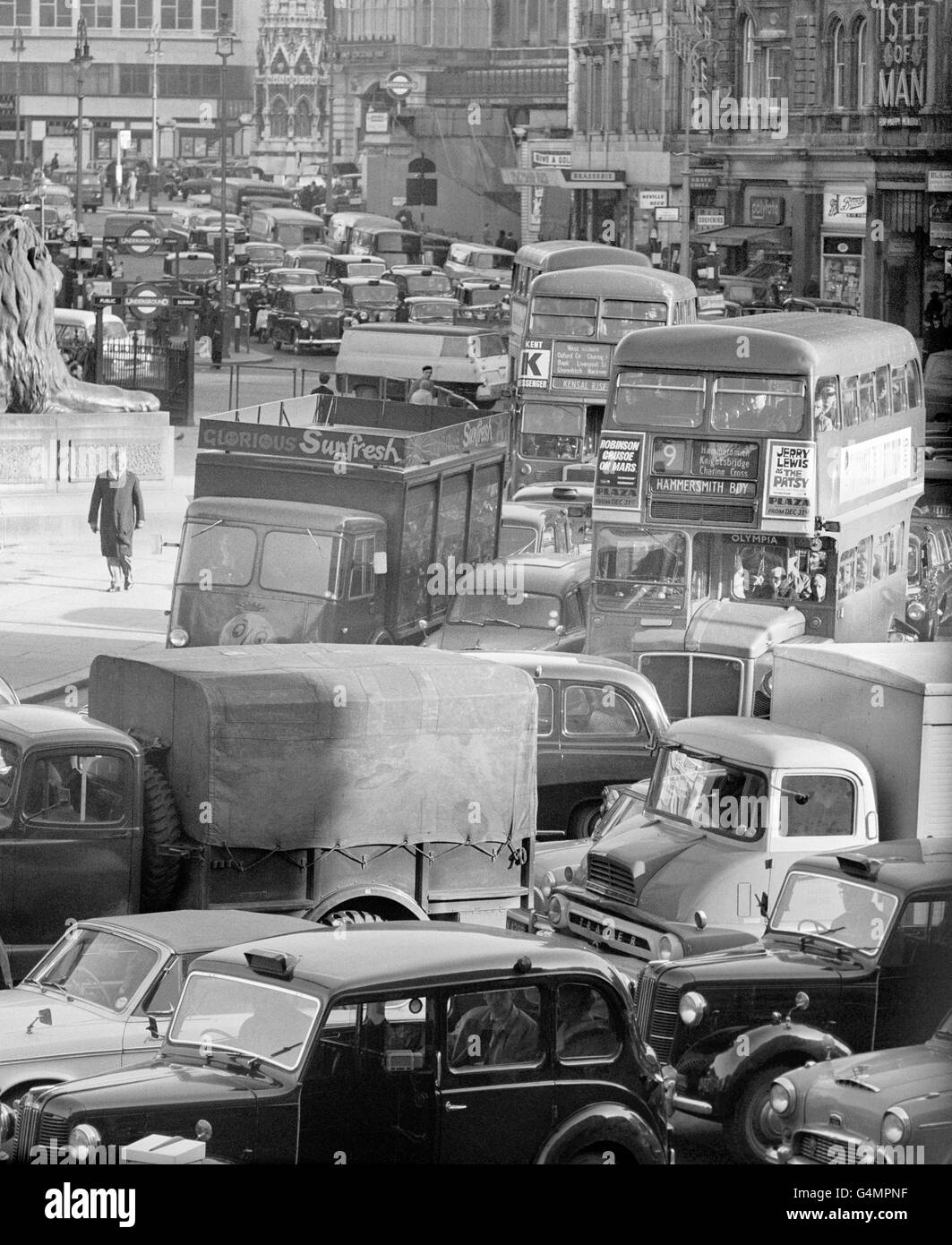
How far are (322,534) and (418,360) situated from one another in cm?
1816

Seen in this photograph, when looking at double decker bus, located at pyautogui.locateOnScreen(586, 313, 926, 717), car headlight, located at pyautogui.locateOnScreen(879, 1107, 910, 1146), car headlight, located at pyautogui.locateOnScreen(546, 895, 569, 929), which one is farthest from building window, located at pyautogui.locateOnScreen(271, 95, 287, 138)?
car headlight, located at pyautogui.locateOnScreen(879, 1107, 910, 1146)

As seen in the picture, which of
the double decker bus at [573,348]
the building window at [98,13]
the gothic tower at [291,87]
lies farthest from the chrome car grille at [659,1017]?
the gothic tower at [291,87]

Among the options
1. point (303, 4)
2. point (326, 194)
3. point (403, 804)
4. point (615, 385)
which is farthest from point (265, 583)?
point (303, 4)

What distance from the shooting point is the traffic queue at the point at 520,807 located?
815 cm

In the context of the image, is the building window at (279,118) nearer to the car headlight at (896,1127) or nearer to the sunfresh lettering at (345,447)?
the sunfresh lettering at (345,447)

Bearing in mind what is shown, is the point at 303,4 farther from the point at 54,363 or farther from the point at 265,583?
the point at 265,583

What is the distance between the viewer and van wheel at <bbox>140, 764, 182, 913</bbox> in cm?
1197

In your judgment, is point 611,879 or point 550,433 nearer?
point 611,879

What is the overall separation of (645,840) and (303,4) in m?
111

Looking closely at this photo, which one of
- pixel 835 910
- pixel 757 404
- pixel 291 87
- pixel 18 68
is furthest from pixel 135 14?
pixel 835 910

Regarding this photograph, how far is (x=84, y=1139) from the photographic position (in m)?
7.49

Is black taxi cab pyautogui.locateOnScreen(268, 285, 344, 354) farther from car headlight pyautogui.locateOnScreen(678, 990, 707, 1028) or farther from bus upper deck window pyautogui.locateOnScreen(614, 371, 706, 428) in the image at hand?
car headlight pyautogui.locateOnScreen(678, 990, 707, 1028)

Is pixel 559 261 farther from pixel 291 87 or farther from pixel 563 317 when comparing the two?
pixel 291 87

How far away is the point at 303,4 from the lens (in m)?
118
